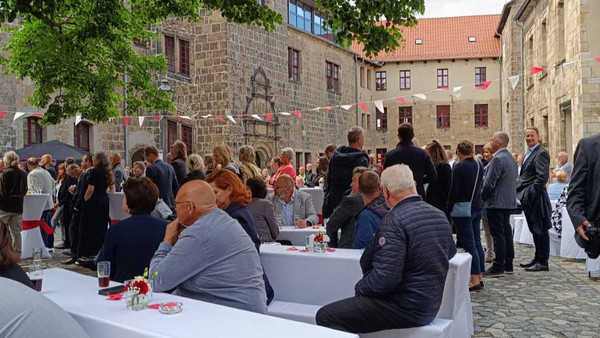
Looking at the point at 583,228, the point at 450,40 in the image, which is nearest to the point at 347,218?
the point at 583,228

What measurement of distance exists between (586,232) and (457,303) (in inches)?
51.2

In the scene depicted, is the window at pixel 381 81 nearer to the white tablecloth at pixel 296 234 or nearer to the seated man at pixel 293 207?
the seated man at pixel 293 207

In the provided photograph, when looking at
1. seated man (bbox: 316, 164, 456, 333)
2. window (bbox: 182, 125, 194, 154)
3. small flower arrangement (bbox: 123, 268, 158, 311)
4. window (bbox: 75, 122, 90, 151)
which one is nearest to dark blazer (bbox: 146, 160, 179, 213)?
seated man (bbox: 316, 164, 456, 333)

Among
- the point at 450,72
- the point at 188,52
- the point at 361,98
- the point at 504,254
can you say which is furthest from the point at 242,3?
the point at 450,72

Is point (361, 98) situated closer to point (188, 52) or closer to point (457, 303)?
point (188, 52)

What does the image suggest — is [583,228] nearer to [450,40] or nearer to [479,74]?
[479,74]

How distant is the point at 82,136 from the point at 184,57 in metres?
5.86

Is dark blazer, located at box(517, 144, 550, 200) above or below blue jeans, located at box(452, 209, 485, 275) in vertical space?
above

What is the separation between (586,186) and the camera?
3.78m

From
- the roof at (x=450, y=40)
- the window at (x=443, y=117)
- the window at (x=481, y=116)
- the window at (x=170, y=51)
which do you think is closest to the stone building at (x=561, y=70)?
the window at (x=170, y=51)

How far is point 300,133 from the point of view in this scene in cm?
2989

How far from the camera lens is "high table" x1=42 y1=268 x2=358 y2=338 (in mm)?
2721

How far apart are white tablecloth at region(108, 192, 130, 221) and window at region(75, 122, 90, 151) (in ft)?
35.2

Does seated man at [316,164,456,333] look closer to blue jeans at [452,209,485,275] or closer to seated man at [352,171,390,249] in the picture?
seated man at [352,171,390,249]
